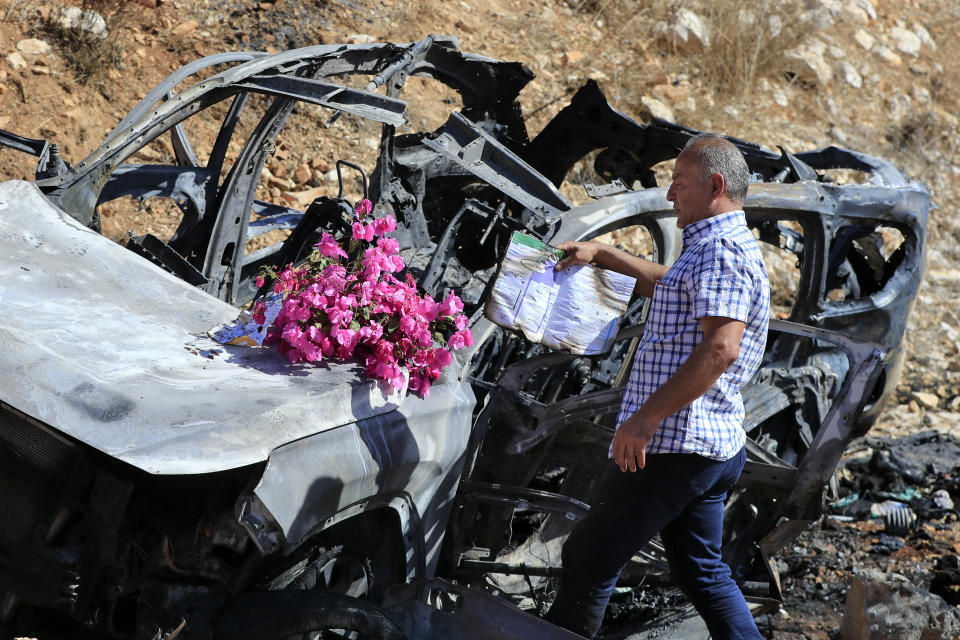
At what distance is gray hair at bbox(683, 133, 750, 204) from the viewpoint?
2.62 m

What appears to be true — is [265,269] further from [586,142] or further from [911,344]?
[911,344]

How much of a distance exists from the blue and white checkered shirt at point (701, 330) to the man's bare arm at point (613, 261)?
0.34m

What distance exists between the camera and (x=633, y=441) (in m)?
2.52

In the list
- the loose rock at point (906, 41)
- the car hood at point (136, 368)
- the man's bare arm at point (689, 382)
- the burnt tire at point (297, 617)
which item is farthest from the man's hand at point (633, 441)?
the loose rock at point (906, 41)

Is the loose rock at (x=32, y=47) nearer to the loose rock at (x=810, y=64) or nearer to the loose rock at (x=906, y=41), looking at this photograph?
the loose rock at (x=810, y=64)

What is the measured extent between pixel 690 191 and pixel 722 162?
0.12 metres

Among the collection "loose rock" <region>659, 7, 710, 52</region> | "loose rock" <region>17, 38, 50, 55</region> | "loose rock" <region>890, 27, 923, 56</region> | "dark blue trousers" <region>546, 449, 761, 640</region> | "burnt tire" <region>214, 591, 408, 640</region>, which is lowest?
"burnt tire" <region>214, 591, 408, 640</region>

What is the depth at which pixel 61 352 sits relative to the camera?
8.19 feet

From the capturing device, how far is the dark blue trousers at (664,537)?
2699 mm

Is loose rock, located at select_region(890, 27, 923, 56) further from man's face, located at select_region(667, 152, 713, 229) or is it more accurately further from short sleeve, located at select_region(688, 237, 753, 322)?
short sleeve, located at select_region(688, 237, 753, 322)

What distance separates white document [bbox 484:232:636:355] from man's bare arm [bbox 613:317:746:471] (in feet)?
1.66

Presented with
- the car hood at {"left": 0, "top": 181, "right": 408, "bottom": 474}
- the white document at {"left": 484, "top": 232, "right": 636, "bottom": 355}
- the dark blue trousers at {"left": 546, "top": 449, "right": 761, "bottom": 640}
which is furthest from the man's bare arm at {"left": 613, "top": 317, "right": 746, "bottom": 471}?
the car hood at {"left": 0, "top": 181, "right": 408, "bottom": 474}

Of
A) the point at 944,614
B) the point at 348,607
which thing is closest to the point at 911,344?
the point at 944,614

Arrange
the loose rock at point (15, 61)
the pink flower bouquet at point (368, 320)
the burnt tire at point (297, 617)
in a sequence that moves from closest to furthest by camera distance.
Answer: the burnt tire at point (297, 617) → the pink flower bouquet at point (368, 320) → the loose rock at point (15, 61)
